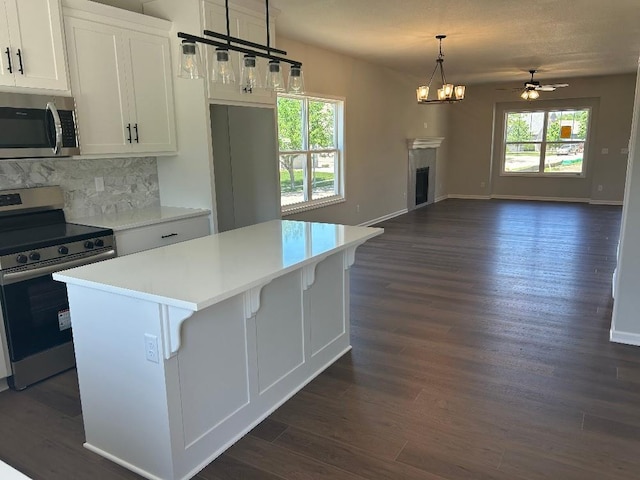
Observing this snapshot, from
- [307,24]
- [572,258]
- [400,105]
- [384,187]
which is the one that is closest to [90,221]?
[307,24]

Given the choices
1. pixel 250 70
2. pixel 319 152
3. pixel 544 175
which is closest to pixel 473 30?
pixel 319 152

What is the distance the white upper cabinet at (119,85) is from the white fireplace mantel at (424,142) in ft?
20.6

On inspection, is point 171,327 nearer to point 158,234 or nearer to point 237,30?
point 158,234

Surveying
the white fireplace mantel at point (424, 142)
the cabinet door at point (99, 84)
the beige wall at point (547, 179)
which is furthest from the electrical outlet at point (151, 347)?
the beige wall at point (547, 179)

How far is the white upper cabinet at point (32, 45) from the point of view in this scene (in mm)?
2725

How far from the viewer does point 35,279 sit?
111 inches

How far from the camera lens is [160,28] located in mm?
3672

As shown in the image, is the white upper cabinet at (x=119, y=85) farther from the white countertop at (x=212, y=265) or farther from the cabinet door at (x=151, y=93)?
the white countertop at (x=212, y=265)

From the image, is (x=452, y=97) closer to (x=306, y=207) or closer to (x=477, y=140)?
(x=306, y=207)

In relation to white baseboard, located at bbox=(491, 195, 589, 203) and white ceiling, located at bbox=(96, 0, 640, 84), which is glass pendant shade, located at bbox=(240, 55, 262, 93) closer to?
white ceiling, located at bbox=(96, 0, 640, 84)

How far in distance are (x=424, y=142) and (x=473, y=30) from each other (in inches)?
180

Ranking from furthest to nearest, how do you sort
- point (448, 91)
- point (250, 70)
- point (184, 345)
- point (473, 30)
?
1. point (448, 91)
2. point (473, 30)
3. point (250, 70)
4. point (184, 345)

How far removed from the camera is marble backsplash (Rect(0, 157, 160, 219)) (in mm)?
3234

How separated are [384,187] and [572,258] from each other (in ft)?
11.7
